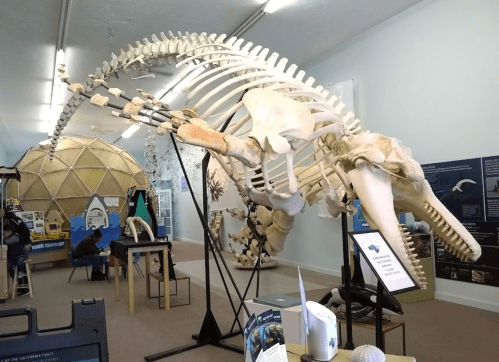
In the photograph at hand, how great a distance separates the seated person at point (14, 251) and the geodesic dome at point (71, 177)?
3514mm

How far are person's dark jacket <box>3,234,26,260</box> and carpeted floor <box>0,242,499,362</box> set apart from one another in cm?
71

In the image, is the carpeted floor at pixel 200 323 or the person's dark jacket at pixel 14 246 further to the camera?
the person's dark jacket at pixel 14 246

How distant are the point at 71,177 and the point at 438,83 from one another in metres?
8.79

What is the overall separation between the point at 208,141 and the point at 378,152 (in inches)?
50.6

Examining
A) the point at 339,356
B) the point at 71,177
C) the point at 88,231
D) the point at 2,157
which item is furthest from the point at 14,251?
the point at 2,157

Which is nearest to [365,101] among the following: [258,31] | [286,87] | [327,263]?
[258,31]

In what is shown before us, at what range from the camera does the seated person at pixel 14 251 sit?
22.8ft

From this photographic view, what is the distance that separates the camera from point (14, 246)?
7.01 m

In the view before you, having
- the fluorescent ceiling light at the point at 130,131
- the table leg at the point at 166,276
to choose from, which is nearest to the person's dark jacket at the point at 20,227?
the table leg at the point at 166,276

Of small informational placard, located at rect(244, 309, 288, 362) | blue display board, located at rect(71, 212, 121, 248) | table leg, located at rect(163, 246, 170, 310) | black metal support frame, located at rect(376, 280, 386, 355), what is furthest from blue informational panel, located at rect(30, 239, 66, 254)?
small informational placard, located at rect(244, 309, 288, 362)

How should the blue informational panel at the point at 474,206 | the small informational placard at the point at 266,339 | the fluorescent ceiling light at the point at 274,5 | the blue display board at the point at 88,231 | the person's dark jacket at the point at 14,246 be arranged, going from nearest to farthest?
the small informational placard at the point at 266,339 < the blue informational panel at the point at 474,206 < the fluorescent ceiling light at the point at 274,5 < the person's dark jacket at the point at 14,246 < the blue display board at the point at 88,231

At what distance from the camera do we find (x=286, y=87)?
10.7 feet

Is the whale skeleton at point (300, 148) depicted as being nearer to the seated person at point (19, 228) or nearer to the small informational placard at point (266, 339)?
the small informational placard at point (266, 339)

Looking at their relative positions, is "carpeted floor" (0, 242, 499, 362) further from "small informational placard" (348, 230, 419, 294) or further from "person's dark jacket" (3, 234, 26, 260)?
"small informational placard" (348, 230, 419, 294)
